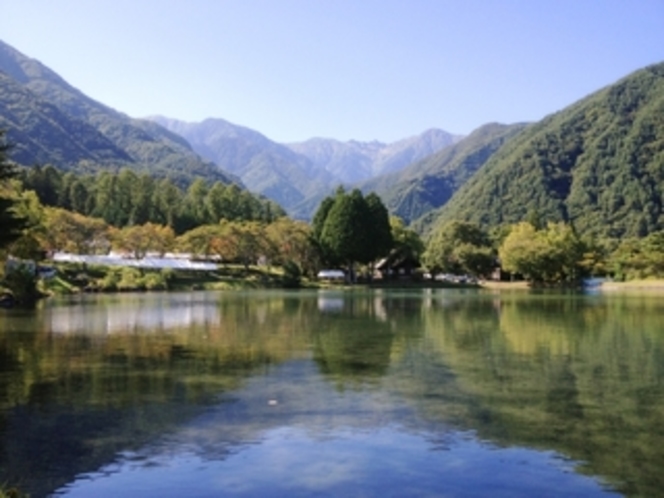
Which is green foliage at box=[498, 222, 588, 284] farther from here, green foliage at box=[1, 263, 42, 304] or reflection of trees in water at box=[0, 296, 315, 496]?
reflection of trees in water at box=[0, 296, 315, 496]

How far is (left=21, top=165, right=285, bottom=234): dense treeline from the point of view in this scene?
125m

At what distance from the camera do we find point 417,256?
12862 centimetres

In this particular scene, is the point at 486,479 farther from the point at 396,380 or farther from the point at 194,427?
the point at 396,380

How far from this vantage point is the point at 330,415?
623 inches

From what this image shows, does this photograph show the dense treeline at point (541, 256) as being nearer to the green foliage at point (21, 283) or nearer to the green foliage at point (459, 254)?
the green foliage at point (459, 254)

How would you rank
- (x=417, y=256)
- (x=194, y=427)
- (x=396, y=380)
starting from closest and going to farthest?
(x=194, y=427) < (x=396, y=380) < (x=417, y=256)

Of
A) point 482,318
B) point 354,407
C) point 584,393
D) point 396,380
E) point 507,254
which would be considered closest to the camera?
point 354,407

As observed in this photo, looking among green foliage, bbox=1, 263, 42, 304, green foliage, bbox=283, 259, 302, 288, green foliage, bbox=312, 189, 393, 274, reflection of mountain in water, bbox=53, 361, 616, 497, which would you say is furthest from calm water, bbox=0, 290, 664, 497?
green foliage, bbox=312, 189, 393, 274

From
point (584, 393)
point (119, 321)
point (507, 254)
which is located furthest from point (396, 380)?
point (507, 254)

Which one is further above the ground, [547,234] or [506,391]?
[547,234]

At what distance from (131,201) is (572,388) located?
388 feet

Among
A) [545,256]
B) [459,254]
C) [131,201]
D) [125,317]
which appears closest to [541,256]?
[545,256]

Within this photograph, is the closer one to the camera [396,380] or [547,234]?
[396,380]

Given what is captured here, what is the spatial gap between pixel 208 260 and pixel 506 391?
313ft
